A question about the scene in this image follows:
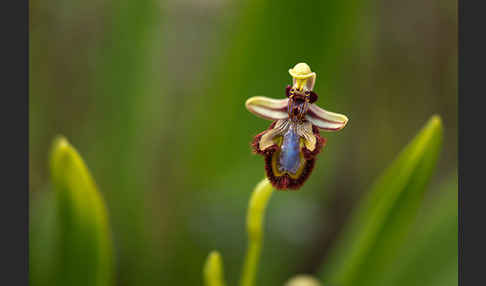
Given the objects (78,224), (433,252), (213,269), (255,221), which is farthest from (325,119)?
(433,252)

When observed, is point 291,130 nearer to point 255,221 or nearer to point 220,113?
point 255,221

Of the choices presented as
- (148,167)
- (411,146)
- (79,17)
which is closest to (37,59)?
→ (79,17)

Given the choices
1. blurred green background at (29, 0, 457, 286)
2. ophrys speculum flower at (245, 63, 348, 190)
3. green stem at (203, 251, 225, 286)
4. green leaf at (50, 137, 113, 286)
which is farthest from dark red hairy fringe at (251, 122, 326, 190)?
blurred green background at (29, 0, 457, 286)

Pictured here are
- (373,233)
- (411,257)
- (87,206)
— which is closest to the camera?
(87,206)

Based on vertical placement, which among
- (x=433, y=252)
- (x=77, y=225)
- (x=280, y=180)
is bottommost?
(x=433, y=252)

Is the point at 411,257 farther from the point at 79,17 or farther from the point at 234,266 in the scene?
the point at 79,17

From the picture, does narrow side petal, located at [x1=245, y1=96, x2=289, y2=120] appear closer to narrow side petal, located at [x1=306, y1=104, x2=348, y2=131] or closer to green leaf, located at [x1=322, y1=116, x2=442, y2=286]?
narrow side petal, located at [x1=306, y1=104, x2=348, y2=131]
